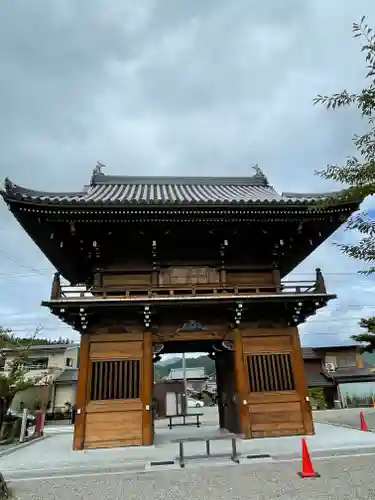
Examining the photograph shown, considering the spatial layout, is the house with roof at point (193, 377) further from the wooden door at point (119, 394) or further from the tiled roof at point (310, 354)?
the wooden door at point (119, 394)

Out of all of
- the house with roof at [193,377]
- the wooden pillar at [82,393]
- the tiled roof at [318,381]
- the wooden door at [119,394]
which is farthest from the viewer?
the house with roof at [193,377]

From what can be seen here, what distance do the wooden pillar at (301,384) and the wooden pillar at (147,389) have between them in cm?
423

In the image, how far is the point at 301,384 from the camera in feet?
34.3

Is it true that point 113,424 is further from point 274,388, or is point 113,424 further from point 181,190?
point 181,190

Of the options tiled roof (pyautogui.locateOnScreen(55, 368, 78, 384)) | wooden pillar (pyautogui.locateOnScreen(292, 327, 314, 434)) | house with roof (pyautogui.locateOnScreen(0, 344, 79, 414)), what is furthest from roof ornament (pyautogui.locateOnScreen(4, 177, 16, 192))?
tiled roof (pyautogui.locateOnScreen(55, 368, 78, 384))

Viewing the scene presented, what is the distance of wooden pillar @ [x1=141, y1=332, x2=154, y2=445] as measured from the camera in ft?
31.6

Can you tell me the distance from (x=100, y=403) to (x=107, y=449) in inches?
44.5

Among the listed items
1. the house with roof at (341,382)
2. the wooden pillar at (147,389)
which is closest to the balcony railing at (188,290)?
the wooden pillar at (147,389)

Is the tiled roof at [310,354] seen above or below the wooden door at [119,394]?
above

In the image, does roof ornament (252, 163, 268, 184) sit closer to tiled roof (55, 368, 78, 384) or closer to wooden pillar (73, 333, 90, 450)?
wooden pillar (73, 333, 90, 450)

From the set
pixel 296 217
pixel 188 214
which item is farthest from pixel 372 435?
pixel 188 214

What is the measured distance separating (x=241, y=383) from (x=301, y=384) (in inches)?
71.0

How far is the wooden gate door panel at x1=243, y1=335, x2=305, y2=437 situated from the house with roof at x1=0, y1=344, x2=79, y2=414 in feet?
74.5

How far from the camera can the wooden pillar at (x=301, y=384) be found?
1018 cm
